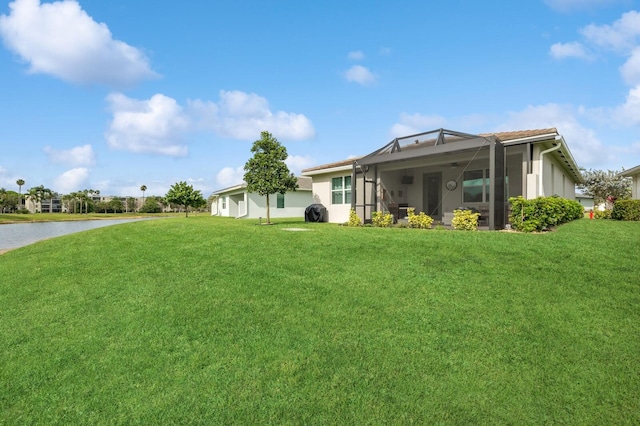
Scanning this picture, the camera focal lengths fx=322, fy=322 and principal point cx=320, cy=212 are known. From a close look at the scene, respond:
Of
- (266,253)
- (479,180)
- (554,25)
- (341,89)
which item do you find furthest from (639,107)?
(266,253)

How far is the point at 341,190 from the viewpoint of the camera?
656 inches

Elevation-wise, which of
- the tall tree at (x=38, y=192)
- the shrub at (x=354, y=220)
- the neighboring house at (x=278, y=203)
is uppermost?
the tall tree at (x=38, y=192)

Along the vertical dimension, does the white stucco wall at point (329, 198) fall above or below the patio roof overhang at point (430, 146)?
below

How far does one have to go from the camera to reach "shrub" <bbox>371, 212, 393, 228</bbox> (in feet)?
42.3

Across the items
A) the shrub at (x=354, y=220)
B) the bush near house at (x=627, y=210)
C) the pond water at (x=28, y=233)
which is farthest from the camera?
the pond water at (x=28, y=233)

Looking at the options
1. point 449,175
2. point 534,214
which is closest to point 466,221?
point 534,214

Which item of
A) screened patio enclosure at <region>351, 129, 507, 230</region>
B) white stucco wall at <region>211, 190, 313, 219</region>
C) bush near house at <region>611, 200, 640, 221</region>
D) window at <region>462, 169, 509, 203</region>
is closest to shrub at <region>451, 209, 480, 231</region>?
screened patio enclosure at <region>351, 129, 507, 230</region>

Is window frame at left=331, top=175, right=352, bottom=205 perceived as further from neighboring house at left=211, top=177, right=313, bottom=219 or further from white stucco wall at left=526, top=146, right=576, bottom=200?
neighboring house at left=211, top=177, right=313, bottom=219

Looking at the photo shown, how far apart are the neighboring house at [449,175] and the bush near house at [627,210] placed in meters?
2.24

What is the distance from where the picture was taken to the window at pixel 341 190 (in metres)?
16.3

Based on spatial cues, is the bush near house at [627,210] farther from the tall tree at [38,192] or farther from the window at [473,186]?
the tall tree at [38,192]

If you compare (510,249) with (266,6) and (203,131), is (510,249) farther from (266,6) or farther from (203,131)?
(203,131)

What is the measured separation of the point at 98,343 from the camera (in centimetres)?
392

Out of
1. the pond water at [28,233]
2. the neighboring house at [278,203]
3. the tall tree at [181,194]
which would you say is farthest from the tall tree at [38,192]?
the neighboring house at [278,203]
